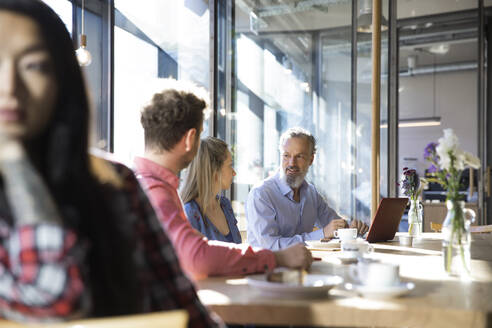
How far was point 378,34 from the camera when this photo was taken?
11.0 ft

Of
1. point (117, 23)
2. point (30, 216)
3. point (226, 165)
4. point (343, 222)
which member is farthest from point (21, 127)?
point (117, 23)

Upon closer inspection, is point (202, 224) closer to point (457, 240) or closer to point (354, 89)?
point (457, 240)

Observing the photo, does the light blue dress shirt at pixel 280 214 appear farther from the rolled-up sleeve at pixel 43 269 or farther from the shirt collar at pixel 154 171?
the rolled-up sleeve at pixel 43 269

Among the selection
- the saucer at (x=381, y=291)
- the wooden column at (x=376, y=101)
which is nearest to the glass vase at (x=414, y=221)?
the wooden column at (x=376, y=101)

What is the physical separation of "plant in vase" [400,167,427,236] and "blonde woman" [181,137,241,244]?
43.1 inches

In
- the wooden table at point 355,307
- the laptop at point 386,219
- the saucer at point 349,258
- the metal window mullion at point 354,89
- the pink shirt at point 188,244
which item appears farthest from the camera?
the metal window mullion at point 354,89

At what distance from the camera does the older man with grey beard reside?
10.8 feet

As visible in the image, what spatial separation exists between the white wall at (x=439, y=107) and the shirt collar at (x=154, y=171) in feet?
32.4

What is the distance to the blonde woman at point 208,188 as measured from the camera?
8.24 ft

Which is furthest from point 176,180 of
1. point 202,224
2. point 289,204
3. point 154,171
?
point 289,204

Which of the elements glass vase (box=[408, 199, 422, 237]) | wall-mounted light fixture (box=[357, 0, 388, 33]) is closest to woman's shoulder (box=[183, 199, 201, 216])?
glass vase (box=[408, 199, 422, 237])

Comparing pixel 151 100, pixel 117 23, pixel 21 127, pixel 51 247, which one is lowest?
pixel 51 247

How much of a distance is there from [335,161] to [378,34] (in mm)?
2799

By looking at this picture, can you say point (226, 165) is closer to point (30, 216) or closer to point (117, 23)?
point (30, 216)
